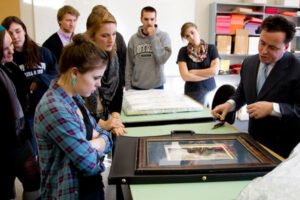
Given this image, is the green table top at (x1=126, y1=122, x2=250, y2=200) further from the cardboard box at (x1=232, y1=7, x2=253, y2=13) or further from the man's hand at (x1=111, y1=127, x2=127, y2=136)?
the cardboard box at (x1=232, y1=7, x2=253, y2=13)

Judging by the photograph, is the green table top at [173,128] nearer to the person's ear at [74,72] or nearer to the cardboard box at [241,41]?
the person's ear at [74,72]

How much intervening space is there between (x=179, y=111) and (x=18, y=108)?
3.35 feet

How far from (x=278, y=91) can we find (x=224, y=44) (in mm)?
3191

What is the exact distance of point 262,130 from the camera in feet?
4.75

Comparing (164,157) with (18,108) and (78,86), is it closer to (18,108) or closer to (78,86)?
(78,86)

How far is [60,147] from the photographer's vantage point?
96cm

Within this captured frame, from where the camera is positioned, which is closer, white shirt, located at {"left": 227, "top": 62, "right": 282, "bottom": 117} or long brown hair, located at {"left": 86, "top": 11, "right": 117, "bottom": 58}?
white shirt, located at {"left": 227, "top": 62, "right": 282, "bottom": 117}

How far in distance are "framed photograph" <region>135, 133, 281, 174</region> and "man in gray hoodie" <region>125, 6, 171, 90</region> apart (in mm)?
1571

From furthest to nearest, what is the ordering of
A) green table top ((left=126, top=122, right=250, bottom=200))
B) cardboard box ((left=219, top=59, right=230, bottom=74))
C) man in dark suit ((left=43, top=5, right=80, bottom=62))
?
cardboard box ((left=219, top=59, right=230, bottom=74)) → man in dark suit ((left=43, top=5, right=80, bottom=62)) → green table top ((left=126, top=122, right=250, bottom=200))

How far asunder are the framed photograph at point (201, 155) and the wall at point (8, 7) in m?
3.45

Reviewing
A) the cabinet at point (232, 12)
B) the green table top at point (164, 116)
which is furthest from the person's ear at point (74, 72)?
the cabinet at point (232, 12)

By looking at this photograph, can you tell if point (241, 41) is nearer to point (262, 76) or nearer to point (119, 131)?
point (262, 76)

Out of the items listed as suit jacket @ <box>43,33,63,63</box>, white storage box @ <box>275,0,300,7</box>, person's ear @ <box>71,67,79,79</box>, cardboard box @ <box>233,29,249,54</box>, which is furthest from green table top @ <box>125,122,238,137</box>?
white storage box @ <box>275,0,300,7</box>

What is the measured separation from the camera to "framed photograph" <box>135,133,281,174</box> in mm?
880
